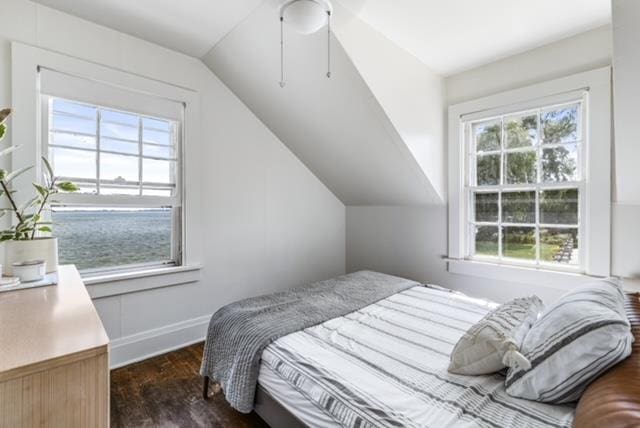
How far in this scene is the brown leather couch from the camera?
2.09 ft

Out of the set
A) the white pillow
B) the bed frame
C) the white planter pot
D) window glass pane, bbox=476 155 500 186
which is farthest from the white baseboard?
window glass pane, bbox=476 155 500 186

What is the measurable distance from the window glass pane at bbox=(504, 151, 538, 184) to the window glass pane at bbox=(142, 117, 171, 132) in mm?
2866

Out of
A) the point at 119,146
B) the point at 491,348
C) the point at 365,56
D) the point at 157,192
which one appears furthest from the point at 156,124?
the point at 491,348

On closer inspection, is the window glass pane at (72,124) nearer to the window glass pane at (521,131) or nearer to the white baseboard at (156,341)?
the white baseboard at (156,341)

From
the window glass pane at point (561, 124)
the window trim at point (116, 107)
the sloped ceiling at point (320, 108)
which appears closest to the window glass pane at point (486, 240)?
the sloped ceiling at point (320, 108)

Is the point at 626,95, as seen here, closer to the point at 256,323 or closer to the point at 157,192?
the point at 256,323

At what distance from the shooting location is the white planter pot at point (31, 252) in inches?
52.1

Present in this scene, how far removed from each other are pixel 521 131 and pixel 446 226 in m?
1.00

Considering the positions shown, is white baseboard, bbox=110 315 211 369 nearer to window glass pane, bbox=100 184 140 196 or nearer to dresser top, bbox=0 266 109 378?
window glass pane, bbox=100 184 140 196

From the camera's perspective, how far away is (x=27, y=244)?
53.1 inches

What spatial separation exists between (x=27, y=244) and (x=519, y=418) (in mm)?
2044

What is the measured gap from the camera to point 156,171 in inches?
94.7

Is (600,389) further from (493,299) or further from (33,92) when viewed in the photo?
(33,92)

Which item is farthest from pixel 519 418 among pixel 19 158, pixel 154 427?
pixel 19 158
